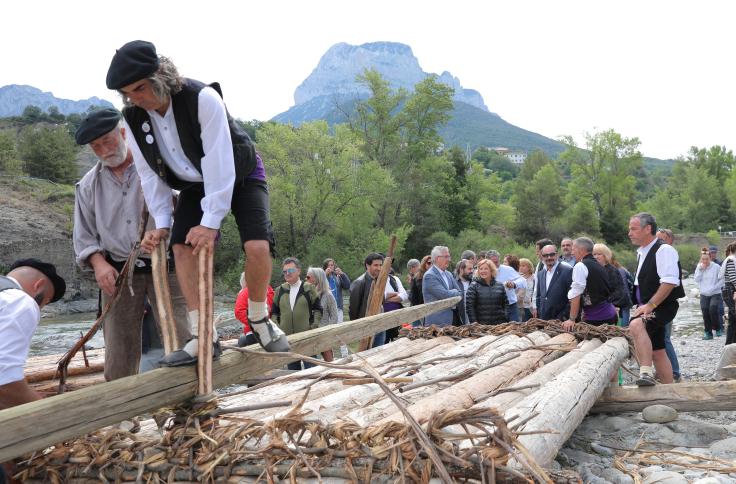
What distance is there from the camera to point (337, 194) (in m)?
37.8

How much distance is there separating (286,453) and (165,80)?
174 centimetres

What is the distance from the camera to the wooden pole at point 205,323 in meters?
2.80

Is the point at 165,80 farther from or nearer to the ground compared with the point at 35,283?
farther from the ground

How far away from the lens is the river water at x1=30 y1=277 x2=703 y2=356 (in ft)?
61.1

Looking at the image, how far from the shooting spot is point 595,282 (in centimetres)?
718

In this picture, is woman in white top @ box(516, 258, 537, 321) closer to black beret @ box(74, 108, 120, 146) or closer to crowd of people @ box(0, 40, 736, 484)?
crowd of people @ box(0, 40, 736, 484)

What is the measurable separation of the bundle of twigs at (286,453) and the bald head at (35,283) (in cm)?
99

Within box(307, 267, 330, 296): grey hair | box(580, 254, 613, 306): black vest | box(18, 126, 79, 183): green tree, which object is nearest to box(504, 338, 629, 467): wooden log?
box(580, 254, 613, 306): black vest

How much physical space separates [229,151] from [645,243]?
4.79m

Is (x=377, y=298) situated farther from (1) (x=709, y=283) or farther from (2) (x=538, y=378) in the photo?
(1) (x=709, y=283)

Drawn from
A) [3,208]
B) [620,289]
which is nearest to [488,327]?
[620,289]

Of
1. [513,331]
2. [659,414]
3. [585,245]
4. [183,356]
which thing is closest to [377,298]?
[513,331]

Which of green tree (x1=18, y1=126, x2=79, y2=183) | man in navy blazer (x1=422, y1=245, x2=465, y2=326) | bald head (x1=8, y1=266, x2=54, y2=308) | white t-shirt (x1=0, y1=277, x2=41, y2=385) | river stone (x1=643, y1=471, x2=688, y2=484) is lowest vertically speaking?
river stone (x1=643, y1=471, x2=688, y2=484)

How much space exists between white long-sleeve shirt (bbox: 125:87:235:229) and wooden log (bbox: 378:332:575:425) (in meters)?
1.23
